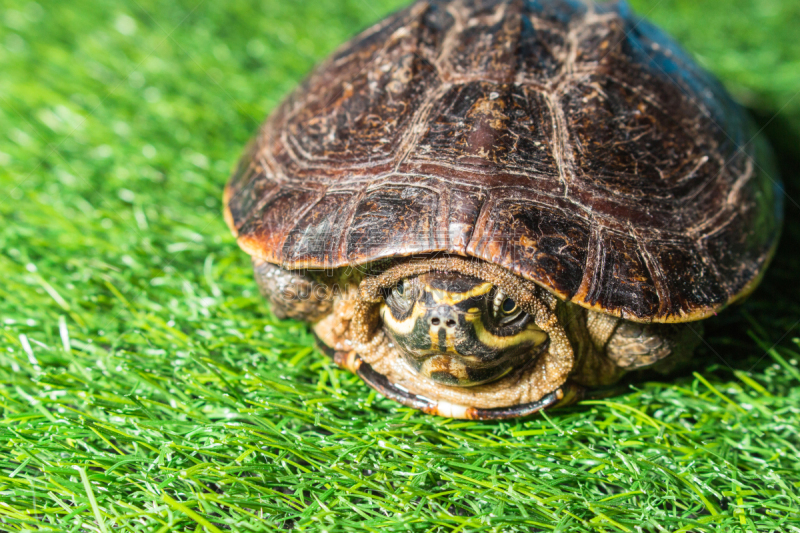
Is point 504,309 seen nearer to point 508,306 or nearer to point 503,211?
point 508,306

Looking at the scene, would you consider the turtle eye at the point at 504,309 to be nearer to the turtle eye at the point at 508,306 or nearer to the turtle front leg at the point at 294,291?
the turtle eye at the point at 508,306

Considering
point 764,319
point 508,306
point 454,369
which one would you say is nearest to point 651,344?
point 508,306

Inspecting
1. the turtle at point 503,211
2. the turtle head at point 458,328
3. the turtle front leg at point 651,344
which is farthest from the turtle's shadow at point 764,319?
the turtle head at point 458,328

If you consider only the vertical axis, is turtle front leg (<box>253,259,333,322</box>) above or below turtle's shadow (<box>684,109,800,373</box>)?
below

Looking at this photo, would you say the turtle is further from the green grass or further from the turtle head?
the green grass

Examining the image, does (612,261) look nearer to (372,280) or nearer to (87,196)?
(372,280)

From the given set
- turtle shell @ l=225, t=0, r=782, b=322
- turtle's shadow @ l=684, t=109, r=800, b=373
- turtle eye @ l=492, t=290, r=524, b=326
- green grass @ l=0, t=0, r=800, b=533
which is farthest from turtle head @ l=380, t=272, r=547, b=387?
turtle's shadow @ l=684, t=109, r=800, b=373

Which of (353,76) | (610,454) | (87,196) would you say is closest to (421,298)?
(610,454)
